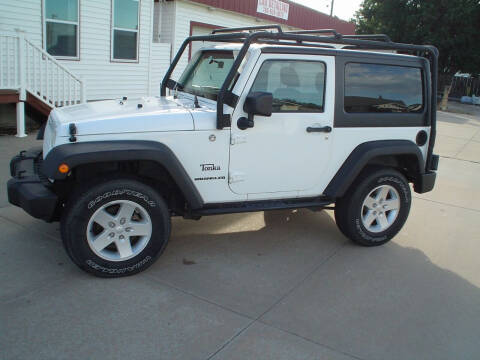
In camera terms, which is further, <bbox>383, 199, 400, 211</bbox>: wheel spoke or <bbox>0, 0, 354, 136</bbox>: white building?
<bbox>0, 0, 354, 136</bbox>: white building

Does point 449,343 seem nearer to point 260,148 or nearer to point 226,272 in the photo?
point 226,272

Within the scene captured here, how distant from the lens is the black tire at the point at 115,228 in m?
3.58

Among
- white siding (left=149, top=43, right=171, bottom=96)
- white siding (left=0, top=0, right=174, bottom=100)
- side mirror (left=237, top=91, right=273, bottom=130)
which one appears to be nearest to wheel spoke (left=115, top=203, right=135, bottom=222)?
side mirror (left=237, top=91, right=273, bottom=130)

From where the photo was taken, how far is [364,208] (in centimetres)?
484

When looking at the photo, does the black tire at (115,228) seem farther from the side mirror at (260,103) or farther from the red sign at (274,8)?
the red sign at (274,8)

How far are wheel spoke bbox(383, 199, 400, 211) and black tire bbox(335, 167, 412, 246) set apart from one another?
0.10ft

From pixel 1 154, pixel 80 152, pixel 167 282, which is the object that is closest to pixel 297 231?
pixel 167 282

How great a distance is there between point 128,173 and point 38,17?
25.4 feet

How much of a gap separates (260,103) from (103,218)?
1573 mm

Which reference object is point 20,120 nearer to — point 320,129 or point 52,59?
point 52,59

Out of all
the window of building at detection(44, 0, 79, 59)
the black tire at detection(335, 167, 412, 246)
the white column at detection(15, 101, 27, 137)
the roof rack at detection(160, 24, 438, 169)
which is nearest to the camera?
the roof rack at detection(160, 24, 438, 169)

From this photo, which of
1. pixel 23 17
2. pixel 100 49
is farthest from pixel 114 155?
pixel 100 49

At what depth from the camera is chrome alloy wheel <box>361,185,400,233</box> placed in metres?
4.81

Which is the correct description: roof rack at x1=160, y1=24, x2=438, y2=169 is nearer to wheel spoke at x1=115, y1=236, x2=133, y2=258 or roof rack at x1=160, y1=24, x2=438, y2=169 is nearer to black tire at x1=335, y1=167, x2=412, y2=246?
black tire at x1=335, y1=167, x2=412, y2=246
